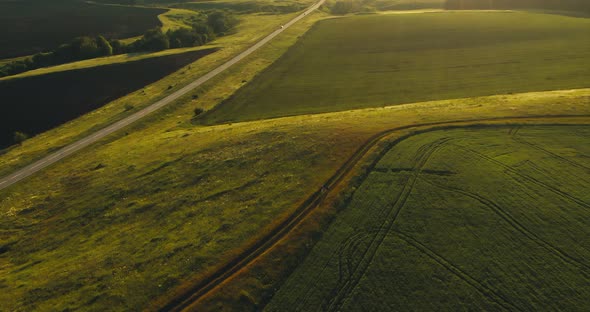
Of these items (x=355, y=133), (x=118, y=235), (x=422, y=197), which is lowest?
(x=118, y=235)

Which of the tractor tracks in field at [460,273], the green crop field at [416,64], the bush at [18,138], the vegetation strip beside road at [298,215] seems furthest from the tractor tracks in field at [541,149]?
the bush at [18,138]

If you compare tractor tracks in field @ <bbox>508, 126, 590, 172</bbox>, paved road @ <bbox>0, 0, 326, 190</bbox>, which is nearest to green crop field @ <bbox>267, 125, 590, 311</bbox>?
tractor tracks in field @ <bbox>508, 126, 590, 172</bbox>

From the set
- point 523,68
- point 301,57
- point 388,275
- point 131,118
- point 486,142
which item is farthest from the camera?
point 301,57

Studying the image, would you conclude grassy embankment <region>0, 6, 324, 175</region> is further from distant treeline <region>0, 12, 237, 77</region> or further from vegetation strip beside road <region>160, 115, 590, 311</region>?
vegetation strip beside road <region>160, 115, 590, 311</region>

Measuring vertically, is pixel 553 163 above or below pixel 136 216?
above

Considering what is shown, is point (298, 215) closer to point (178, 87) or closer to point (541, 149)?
point (541, 149)

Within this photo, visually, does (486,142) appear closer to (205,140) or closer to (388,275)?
(388,275)

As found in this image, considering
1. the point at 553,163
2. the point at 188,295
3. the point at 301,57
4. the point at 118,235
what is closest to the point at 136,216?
the point at 118,235
